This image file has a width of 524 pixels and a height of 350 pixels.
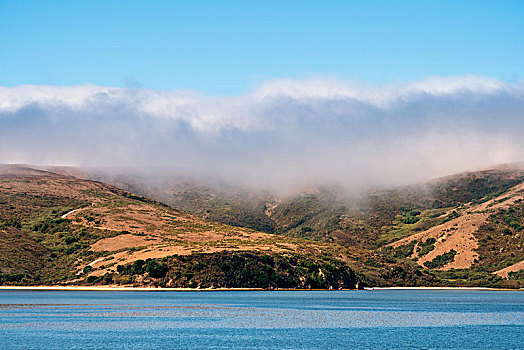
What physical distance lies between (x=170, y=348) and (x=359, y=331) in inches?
1296

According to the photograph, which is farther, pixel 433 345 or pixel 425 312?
pixel 425 312

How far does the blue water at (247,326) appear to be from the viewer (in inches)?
3292

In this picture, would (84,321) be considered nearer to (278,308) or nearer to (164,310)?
(164,310)

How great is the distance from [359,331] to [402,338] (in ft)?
31.7

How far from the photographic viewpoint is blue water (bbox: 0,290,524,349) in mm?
83625

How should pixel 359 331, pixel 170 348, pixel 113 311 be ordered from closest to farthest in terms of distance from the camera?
pixel 170 348 < pixel 359 331 < pixel 113 311

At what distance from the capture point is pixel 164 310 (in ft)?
424

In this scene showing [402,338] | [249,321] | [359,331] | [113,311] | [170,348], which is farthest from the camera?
[113,311]

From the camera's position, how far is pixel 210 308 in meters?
138

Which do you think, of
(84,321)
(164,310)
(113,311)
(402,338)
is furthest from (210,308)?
(402,338)

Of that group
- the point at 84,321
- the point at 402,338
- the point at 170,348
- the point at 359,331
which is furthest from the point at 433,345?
the point at 84,321

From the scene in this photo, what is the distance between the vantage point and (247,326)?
103 m

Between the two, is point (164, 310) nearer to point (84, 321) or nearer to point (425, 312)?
point (84, 321)

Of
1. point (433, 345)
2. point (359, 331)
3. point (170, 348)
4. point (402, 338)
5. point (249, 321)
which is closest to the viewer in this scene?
point (170, 348)
